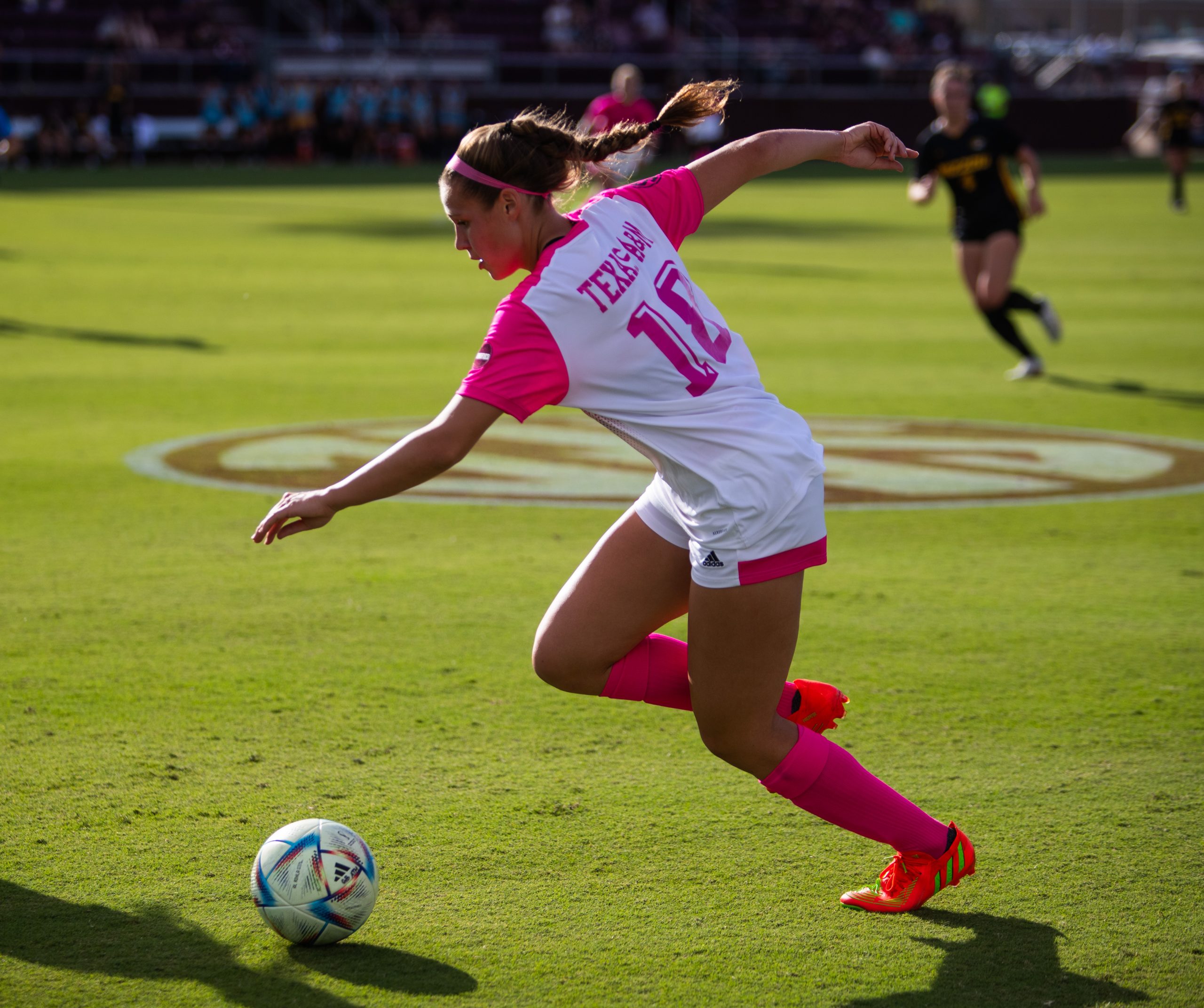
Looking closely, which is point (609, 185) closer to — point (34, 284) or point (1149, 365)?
point (1149, 365)

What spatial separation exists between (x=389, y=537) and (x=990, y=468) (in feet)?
12.5

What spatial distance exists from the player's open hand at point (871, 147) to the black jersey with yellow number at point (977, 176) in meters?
8.90

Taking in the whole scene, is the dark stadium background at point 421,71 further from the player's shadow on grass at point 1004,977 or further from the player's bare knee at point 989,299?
the player's shadow on grass at point 1004,977

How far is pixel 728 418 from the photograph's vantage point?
3.65 m

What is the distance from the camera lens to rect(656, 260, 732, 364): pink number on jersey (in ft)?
12.0

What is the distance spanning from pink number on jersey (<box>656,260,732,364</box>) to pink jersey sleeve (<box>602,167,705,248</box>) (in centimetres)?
23

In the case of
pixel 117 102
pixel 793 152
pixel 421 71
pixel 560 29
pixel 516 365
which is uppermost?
pixel 560 29

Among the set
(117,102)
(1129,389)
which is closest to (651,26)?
(117,102)

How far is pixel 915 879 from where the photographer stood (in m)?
3.91

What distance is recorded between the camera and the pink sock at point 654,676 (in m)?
4.09

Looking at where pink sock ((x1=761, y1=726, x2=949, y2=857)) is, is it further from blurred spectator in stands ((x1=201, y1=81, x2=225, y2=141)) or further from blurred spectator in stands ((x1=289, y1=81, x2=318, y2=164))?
blurred spectator in stands ((x1=289, y1=81, x2=318, y2=164))

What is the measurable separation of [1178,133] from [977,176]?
19194mm

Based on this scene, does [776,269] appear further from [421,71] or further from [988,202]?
[421,71]

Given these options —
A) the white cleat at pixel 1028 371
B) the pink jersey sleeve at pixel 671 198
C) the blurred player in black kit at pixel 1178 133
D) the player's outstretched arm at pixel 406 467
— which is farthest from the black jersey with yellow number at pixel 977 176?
the blurred player in black kit at pixel 1178 133
